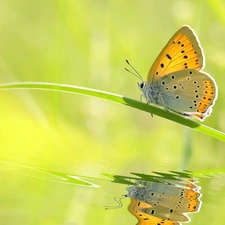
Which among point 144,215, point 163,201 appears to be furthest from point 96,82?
point 144,215

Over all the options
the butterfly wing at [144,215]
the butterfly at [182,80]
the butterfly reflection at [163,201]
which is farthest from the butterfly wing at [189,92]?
the butterfly wing at [144,215]

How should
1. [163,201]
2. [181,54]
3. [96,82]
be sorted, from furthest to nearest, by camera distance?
[96,82] → [181,54] → [163,201]

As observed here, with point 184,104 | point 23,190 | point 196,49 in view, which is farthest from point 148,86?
point 23,190

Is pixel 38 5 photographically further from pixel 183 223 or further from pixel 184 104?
pixel 183 223

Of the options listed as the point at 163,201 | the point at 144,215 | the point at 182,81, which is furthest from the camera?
the point at 182,81

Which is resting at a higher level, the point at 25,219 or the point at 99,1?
the point at 99,1

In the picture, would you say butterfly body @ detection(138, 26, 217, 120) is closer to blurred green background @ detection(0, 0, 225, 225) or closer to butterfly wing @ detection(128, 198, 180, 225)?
blurred green background @ detection(0, 0, 225, 225)

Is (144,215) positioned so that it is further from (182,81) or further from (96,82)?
(96,82)

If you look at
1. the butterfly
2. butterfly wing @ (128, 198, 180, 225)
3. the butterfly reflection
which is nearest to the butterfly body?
the butterfly
